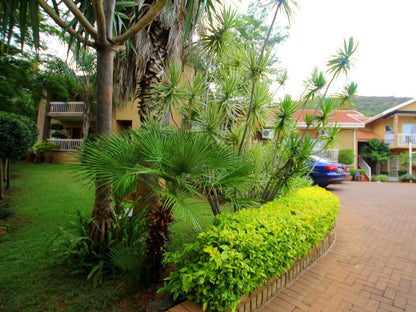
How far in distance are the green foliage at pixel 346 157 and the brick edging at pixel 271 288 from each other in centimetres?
1496

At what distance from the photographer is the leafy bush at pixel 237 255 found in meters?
2.15

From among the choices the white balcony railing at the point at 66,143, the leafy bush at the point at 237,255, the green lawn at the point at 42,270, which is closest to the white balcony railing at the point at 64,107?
the white balcony railing at the point at 66,143

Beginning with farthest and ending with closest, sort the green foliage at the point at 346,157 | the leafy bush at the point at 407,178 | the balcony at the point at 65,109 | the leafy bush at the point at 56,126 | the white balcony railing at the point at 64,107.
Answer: the leafy bush at the point at 56,126
the white balcony railing at the point at 64,107
the balcony at the point at 65,109
the green foliage at the point at 346,157
the leafy bush at the point at 407,178

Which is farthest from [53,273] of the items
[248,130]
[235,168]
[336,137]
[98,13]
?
[336,137]

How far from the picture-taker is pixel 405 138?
19.5 metres

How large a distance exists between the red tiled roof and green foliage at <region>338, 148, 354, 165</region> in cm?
405

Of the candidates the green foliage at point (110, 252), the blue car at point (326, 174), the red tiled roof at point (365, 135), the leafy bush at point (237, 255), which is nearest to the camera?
the leafy bush at point (237, 255)

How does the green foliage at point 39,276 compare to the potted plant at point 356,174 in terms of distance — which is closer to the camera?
the green foliage at point 39,276

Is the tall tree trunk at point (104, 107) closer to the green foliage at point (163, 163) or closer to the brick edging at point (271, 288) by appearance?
the green foliage at point (163, 163)

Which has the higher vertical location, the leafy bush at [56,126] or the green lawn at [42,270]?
the leafy bush at [56,126]

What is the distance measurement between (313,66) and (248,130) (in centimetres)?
239

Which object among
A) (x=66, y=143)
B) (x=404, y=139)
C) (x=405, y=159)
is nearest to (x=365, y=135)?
(x=404, y=139)

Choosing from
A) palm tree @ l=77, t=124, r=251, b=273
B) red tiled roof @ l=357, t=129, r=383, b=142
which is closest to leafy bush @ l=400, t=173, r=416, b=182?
red tiled roof @ l=357, t=129, r=383, b=142

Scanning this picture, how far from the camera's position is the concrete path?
2.76 meters
